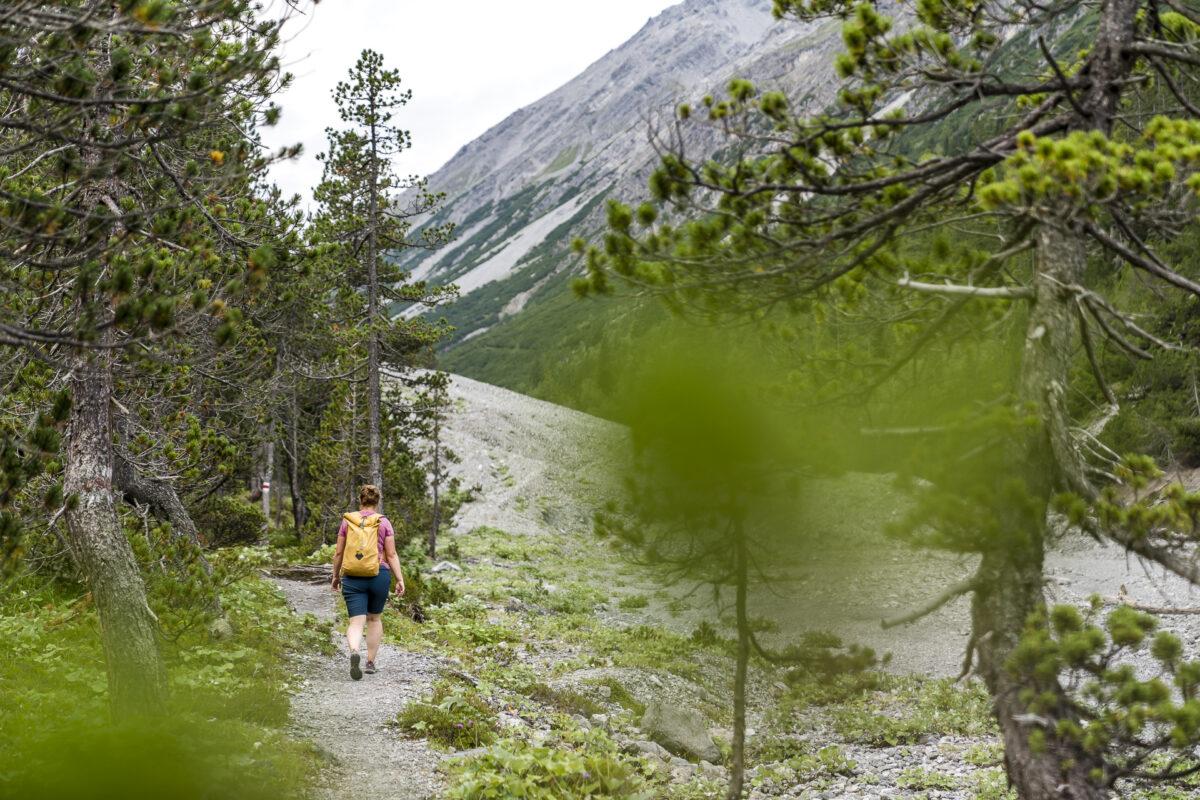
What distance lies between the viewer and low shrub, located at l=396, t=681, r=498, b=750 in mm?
7902

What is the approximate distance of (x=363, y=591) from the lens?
8.36 m

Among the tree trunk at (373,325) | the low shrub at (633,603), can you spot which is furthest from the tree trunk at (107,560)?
the low shrub at (633,603)

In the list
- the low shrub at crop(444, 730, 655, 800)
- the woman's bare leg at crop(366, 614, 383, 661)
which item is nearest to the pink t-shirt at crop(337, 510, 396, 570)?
the woman's bare leg at crop(366, 614, 383, 661)

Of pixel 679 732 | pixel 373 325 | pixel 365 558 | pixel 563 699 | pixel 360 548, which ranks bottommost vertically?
pixel 679 732

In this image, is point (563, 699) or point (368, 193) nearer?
point (563, 699)

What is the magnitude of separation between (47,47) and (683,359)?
4157mm

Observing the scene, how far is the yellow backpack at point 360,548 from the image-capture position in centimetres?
816

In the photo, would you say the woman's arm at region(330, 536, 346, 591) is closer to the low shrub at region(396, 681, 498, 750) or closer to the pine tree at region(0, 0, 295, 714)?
the low shrub at region(396, 681, 498, 750)

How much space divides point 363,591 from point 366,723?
4.68 feet

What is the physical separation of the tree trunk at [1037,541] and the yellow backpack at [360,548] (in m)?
6.19

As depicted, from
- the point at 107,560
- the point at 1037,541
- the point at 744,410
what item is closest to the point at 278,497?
the point at 107,560

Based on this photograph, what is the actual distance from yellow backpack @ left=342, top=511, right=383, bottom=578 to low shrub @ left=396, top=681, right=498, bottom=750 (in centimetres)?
165

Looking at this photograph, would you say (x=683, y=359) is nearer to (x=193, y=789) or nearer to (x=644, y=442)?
(x=644, y=442)

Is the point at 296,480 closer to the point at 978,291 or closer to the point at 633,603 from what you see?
the point at 633,603
